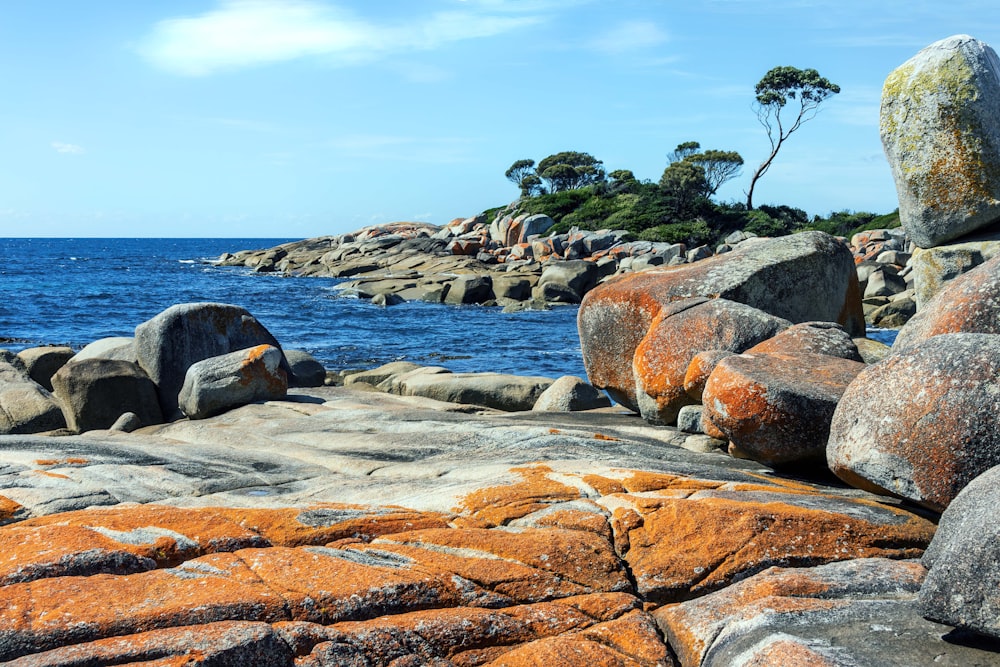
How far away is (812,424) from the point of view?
7.10 m

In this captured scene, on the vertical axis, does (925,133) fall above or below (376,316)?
above

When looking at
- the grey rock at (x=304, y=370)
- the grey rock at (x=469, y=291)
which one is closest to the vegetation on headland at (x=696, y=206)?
the grey rock at (x=469, y=291)

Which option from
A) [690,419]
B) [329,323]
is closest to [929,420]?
[690,419]

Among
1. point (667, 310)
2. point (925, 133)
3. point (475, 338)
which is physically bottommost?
point (475, 338)

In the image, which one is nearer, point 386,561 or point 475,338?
point 386,561

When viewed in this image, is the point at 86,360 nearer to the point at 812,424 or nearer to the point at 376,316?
the point at 812,424

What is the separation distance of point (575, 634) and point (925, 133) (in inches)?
347

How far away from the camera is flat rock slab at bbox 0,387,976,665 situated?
427 centimetres

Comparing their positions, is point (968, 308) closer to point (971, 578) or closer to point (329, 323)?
point (971, 578)

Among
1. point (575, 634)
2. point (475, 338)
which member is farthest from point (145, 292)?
point (575, 634)

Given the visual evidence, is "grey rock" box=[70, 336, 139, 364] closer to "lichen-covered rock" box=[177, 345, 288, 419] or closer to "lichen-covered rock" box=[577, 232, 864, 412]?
"lichen-covered rock" box=[177, 345, 288, 419]

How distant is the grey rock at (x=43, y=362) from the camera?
16.5 m

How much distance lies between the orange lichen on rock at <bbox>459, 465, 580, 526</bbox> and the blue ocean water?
15.5 meters

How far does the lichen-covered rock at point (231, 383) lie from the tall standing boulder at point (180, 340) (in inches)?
93.2
